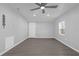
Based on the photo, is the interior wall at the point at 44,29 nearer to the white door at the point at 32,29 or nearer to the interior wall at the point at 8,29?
the white door at the point at 32,29

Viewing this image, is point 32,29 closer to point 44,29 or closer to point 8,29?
point 44,29

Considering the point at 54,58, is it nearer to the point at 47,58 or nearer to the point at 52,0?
the point at 47,58

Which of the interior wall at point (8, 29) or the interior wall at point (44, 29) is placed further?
the interior wall at point (44, 29)

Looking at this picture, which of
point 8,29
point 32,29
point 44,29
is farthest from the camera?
point 44,29

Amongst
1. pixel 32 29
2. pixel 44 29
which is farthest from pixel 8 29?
pixel 44 29

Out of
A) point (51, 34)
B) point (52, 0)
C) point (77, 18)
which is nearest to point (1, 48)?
point (52, 0)

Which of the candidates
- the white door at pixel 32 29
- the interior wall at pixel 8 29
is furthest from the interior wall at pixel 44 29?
the interior wall at pixel 8 29

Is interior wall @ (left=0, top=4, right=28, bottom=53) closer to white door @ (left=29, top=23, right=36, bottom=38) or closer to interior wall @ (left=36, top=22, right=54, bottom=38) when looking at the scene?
white door @ (left=29, top=23, right=36, bottom=38)

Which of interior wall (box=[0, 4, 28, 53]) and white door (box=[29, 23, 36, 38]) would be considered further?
white door (box=[29, 23, 36, 38])

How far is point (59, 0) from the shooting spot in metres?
0.74

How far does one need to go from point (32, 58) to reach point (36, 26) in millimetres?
8633

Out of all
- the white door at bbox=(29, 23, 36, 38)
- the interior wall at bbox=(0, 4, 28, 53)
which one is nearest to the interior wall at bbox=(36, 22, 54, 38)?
the white door at bbox=(29, 23, 36, 38)

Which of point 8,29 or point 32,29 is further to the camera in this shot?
point 32,29

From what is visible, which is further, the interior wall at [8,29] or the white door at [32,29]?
the white door at [32,29]
